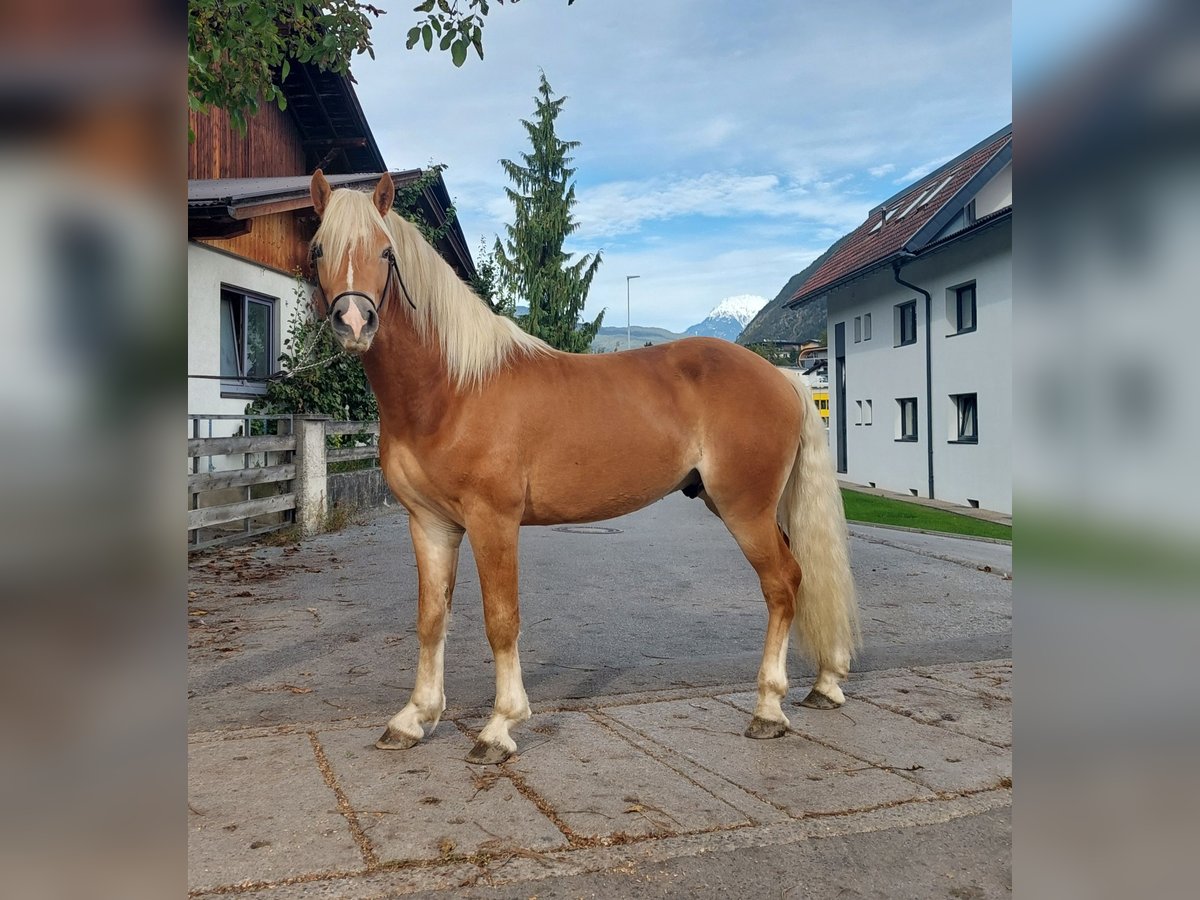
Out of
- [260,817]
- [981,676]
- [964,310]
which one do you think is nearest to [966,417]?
[964,310]

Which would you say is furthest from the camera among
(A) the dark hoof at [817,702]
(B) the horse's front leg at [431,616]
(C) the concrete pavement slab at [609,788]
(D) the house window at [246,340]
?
(D) the house window at [246,340]

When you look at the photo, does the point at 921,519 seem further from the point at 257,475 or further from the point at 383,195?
the point at 383,195

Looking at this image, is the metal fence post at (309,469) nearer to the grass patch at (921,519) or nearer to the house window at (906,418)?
the grass patch at (921,519)

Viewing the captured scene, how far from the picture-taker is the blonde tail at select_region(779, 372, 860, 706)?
370 centimetres

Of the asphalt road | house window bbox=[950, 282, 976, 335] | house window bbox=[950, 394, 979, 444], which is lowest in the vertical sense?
the asphalt road

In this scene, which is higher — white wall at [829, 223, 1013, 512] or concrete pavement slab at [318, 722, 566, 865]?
white wall at [829, 223, 1013, 512]

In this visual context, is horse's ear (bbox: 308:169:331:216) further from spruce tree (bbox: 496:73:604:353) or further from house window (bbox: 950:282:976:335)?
spruce tree (bbox: 496:73:604:353)

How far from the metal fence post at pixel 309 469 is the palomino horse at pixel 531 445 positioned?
647 centimetres

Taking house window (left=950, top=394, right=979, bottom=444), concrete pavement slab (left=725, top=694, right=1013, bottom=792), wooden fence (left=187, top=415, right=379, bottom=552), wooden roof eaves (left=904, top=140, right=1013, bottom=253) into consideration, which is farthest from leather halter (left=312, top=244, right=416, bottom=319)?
wooden roof eaves (left=904, top=140, right=1013, bottom=253)

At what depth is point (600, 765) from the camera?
2.92 m

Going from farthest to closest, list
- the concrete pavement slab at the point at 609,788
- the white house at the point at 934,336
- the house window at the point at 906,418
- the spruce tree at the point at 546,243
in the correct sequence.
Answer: the spruce tree at the point at 546,243
the house window at the point at 906,418
the white house at the point at 934,336
the concrete pavement slab at the point at 609,788

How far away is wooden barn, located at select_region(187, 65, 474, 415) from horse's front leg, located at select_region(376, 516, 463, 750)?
502 cm

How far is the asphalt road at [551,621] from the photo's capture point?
405cm

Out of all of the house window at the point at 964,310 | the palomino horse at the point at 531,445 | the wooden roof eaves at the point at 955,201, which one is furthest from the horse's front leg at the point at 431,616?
the wooden roof eaves at the point at 955,201
